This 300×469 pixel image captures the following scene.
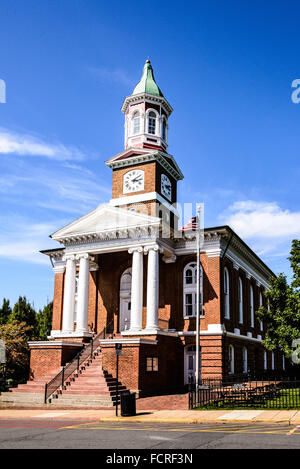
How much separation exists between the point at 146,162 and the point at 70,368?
17.2m

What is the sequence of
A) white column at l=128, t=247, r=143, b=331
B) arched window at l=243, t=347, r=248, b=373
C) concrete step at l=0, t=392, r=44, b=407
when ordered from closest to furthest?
concrete step at l=0, t=392, r=44, b=407
white column at l=128, t=247, r=143, b=331
arched window at l=243, t=347, r=248, b=373

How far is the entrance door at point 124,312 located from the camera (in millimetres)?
32562

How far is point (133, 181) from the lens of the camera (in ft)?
120

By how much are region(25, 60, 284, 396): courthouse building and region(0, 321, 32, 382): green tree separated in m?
2.30

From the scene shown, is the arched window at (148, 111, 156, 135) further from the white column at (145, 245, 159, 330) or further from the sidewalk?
the sidewalk

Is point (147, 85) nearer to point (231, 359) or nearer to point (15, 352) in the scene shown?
point (231, 359)

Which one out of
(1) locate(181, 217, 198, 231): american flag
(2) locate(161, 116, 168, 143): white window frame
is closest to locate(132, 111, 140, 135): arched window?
(2) locate(161, 116, 168, 143): white window frame

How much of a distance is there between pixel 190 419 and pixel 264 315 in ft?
52.8

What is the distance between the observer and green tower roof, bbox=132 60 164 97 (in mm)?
39000

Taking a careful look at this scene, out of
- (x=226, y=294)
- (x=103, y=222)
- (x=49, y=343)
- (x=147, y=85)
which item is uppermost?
(x=147, y=85)

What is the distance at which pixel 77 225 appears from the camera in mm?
32062

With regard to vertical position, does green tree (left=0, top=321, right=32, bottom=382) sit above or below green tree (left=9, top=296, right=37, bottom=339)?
below

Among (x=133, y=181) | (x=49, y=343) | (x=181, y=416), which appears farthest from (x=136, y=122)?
(x=181, y=416)
